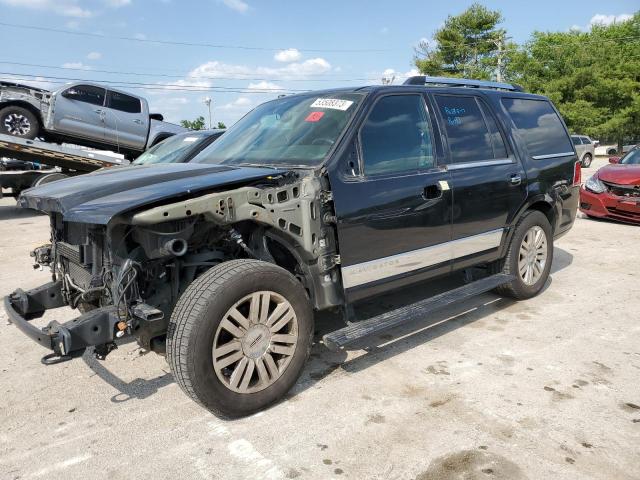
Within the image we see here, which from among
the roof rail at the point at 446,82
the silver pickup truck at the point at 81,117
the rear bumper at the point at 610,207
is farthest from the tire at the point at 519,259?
the silver pickup truck at the point at 81,117

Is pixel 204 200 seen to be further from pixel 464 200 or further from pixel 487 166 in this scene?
pixel 487 166

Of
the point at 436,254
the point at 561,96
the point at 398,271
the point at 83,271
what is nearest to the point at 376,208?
the point at 398,271

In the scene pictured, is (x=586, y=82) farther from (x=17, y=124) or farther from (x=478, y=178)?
(x=478, y=178)

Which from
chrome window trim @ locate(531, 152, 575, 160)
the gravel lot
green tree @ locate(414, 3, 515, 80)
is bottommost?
the gravel lot

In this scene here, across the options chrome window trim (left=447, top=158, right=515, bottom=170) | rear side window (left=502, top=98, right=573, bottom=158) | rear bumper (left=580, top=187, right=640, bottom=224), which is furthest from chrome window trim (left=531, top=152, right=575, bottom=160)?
rear bumper (left=580, top=187, right=640, bottom=224)

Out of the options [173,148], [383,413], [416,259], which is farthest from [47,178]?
[383,413]

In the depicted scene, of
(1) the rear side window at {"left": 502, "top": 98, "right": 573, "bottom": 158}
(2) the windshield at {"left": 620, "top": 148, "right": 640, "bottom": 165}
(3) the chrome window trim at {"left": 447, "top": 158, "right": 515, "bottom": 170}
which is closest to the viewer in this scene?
(3) the chrome window trim at {"left": 447, "top": 158, "right": 515, "bottom": 170}

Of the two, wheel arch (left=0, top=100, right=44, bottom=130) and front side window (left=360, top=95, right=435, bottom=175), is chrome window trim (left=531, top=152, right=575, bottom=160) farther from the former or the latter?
wheel arch (left=0, top=100, right=44, bottom=130)

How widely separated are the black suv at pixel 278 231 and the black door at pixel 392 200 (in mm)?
11

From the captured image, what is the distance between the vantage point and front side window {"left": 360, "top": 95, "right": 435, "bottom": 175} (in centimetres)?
356

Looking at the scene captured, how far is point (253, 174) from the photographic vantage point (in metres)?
3.10

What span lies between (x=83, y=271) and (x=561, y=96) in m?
38.1

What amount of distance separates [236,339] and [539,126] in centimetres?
384

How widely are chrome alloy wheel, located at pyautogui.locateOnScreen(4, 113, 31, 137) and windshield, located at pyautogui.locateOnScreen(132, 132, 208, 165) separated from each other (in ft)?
14.0
